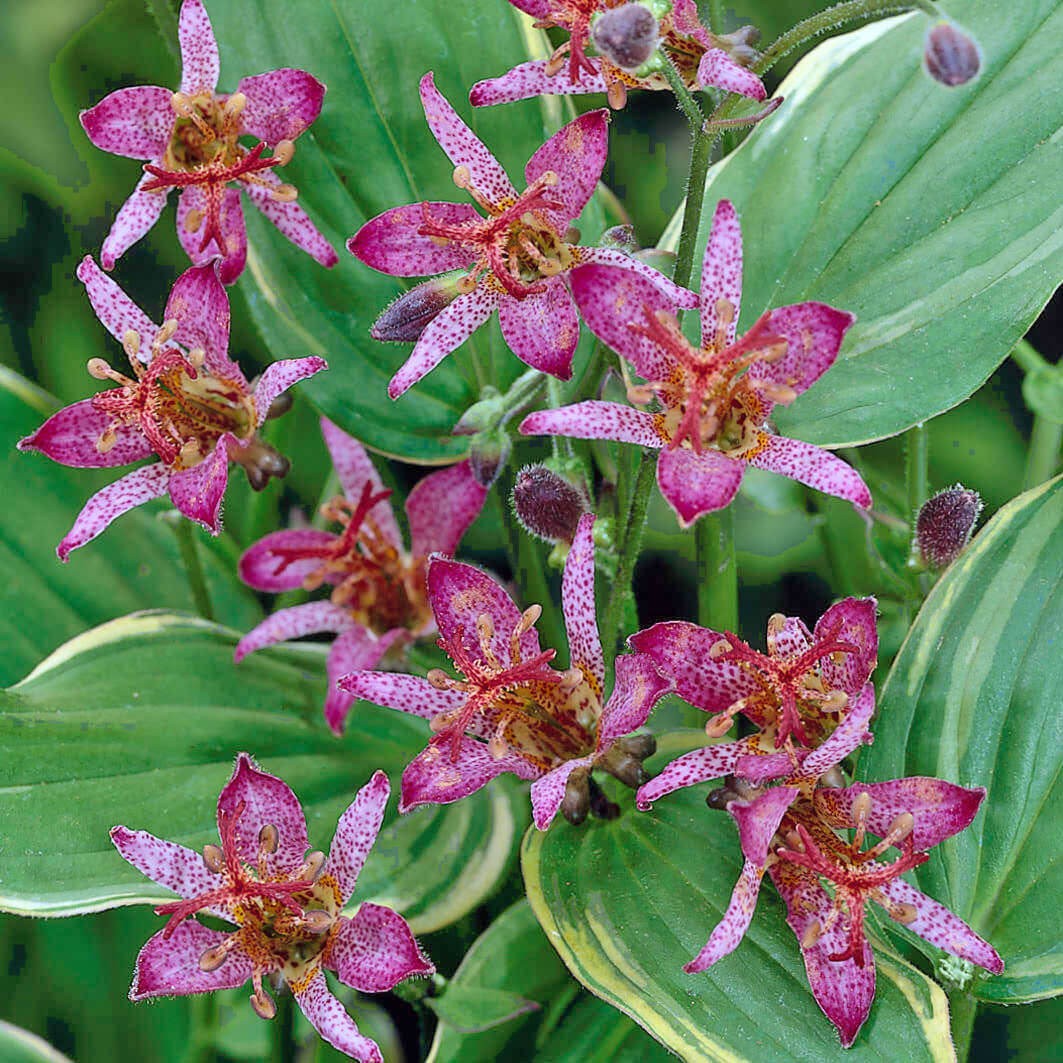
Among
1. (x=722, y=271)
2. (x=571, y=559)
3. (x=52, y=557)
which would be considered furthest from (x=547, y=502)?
(x=52, y=557)

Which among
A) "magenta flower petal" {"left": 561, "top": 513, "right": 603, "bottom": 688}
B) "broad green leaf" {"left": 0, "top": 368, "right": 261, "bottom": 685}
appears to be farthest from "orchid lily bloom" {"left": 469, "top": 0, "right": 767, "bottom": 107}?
"broad green leaf" {"left": 0, "top": 368, "right": 261, "bottom": 685}

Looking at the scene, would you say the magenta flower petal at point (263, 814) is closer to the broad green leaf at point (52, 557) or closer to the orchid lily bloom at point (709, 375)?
the orchid lily bloom at point (709, 375)

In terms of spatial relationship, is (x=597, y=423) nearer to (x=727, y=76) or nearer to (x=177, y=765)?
(x=727, y=76)

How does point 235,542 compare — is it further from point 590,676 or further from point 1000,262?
point 1000,262

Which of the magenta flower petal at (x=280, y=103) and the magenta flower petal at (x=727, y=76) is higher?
the magenta flower petal at (x=280, y=103)

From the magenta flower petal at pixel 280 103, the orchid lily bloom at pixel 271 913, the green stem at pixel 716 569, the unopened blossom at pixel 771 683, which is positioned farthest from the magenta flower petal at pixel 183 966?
the magenta flower petal at pixel 280 103

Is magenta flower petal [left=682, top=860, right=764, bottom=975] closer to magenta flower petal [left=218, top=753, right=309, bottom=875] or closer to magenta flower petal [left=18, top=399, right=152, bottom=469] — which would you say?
magenta flower petal [left=218, top=753, right=309, bottom=875]
